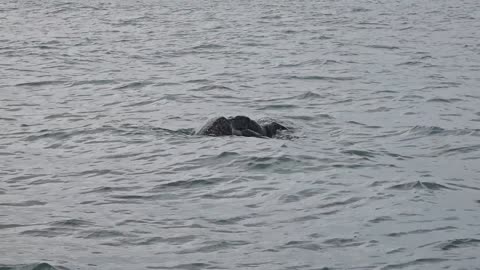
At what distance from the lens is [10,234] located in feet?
41.3

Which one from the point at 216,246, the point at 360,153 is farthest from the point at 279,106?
the point at 216,246

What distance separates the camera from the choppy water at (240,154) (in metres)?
12.2

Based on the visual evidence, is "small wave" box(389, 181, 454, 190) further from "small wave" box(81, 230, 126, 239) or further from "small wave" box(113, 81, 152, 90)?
"small wave" box(113, 81, 152, 90)

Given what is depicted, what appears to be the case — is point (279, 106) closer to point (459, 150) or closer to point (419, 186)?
point (459, 150)

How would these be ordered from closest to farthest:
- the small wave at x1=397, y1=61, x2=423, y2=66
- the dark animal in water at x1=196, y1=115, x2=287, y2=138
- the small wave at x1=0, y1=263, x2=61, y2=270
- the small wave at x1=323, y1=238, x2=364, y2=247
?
1. the small wave at x1=0, y1=263, x2=61, y2=270
2. the small wave at x1=323, y1=238, x2=364, y2=247
3. the dark animal in water at x1=196, y1=115, x2=287, y2=138
4. the small wave at x1=397, y1=61, x2=423, y2=66

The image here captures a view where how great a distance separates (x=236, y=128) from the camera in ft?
62.6

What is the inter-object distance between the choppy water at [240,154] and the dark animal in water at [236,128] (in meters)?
0.46

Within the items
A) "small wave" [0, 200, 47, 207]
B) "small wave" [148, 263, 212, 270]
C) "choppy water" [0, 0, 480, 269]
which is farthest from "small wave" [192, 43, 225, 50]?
"small wave" [148, 263, 212, 270]

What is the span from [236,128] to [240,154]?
1.75 meters

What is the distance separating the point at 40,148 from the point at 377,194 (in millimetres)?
6330

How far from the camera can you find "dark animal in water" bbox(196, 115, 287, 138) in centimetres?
1906

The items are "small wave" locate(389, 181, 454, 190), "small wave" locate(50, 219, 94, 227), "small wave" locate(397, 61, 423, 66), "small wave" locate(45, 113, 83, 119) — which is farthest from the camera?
"small wave" locate(397, 61, 423, 66)

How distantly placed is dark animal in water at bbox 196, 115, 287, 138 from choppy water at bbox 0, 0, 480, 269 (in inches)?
18.1

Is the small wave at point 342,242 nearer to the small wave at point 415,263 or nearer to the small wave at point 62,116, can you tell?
the small wave at point 415,263
